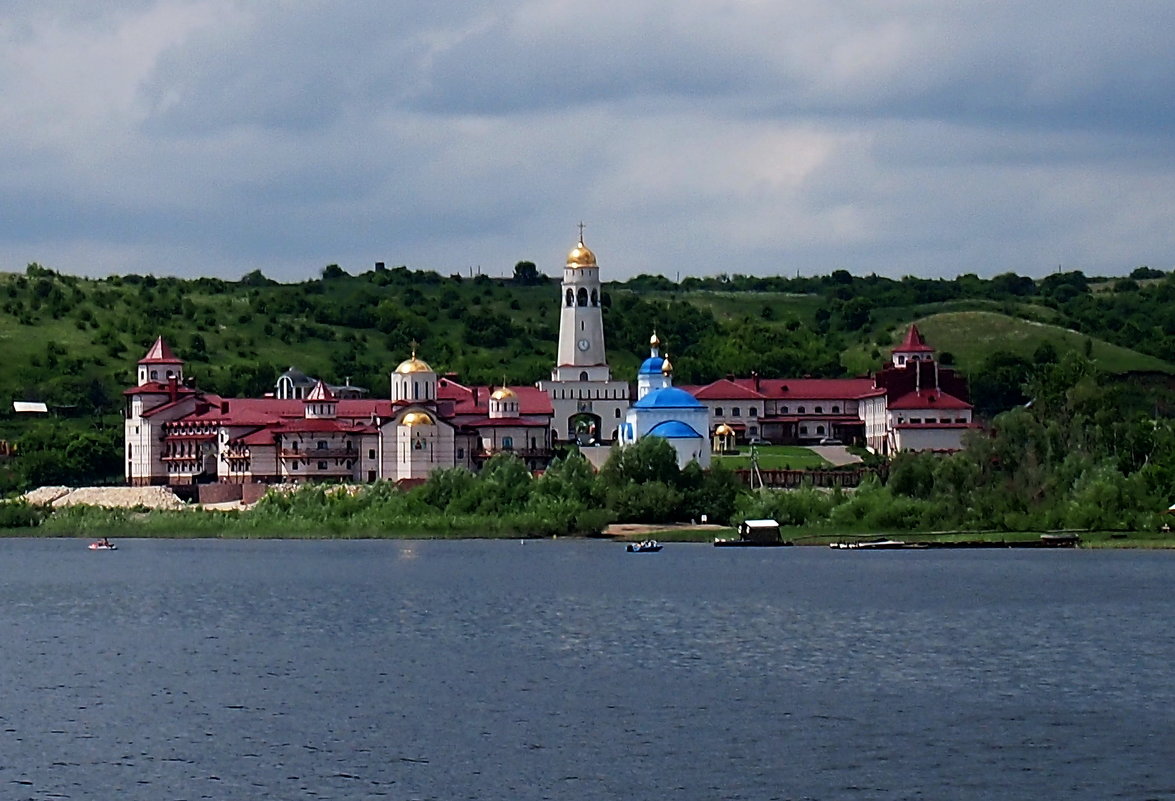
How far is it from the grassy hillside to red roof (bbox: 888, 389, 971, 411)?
87.7 ft

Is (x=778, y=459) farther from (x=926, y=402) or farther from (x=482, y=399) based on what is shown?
(x=482, y=399)

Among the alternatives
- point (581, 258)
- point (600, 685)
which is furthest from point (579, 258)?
point (600, 685)

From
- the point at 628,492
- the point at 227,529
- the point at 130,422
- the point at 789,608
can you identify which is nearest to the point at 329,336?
the point at 130,422

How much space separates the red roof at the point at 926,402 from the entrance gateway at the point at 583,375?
15.5 m

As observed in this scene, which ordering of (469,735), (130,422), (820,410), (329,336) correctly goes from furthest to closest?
(329,336) → (820,410) → (130,422) → (469,735)

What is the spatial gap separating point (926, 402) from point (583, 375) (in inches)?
780

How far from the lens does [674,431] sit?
124688 millimetres

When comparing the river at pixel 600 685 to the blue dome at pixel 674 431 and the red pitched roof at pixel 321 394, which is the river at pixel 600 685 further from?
the red pitched roof at pixel 321 394

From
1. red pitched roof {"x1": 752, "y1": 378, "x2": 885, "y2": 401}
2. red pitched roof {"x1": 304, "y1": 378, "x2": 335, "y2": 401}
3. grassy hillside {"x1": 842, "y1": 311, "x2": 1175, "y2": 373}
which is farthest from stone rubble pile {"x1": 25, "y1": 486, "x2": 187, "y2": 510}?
grassy hillside {"x1": 842, "y1": 311, "x2": 1175, "y2": 373}

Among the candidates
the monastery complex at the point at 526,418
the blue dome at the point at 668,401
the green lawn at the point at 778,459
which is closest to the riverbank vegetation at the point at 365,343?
the monastery complex at the point at 526,418

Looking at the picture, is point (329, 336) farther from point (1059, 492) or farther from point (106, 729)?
point (106, 729)

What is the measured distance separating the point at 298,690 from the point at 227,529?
65766 mm

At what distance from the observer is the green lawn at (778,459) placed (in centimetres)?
12400

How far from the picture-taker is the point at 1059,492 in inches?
3669
